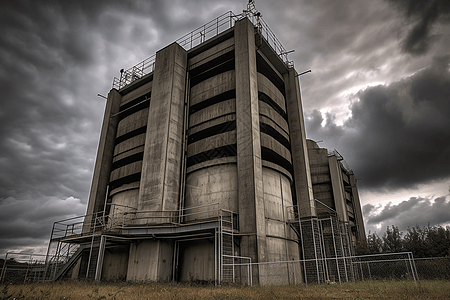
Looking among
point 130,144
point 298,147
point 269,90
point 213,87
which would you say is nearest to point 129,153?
point 130,144

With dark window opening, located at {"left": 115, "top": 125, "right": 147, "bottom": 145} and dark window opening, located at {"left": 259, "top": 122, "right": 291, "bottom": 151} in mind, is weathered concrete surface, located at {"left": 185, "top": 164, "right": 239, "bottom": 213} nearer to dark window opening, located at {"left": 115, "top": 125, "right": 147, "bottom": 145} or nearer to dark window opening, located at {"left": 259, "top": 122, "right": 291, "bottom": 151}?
dark window opening, located at {"left": 259, "top": 122, "right": 291, "bottom": 151}

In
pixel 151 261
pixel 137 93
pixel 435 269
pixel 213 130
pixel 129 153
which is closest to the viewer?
pixel 435 269

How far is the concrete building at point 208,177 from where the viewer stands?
2073cm

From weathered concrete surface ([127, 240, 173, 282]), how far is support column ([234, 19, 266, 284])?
6065 millimetres

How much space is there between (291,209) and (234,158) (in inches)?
297

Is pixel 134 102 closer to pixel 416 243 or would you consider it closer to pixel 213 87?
pixel 213 87

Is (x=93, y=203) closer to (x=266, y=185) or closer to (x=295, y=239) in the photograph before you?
(x=266, y=185)

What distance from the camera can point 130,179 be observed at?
31.7 metres

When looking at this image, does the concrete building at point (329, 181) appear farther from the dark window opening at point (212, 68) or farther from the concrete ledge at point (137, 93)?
the concrete ledge at point (137, 93)

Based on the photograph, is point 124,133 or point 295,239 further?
point 124,133

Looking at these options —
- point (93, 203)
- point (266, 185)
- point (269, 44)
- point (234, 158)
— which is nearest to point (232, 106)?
point (234, 158)

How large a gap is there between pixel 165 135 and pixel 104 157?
12371 millimetres

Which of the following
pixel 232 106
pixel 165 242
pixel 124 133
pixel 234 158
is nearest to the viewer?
pixel 165 242

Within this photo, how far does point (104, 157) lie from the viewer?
33.9 metres
